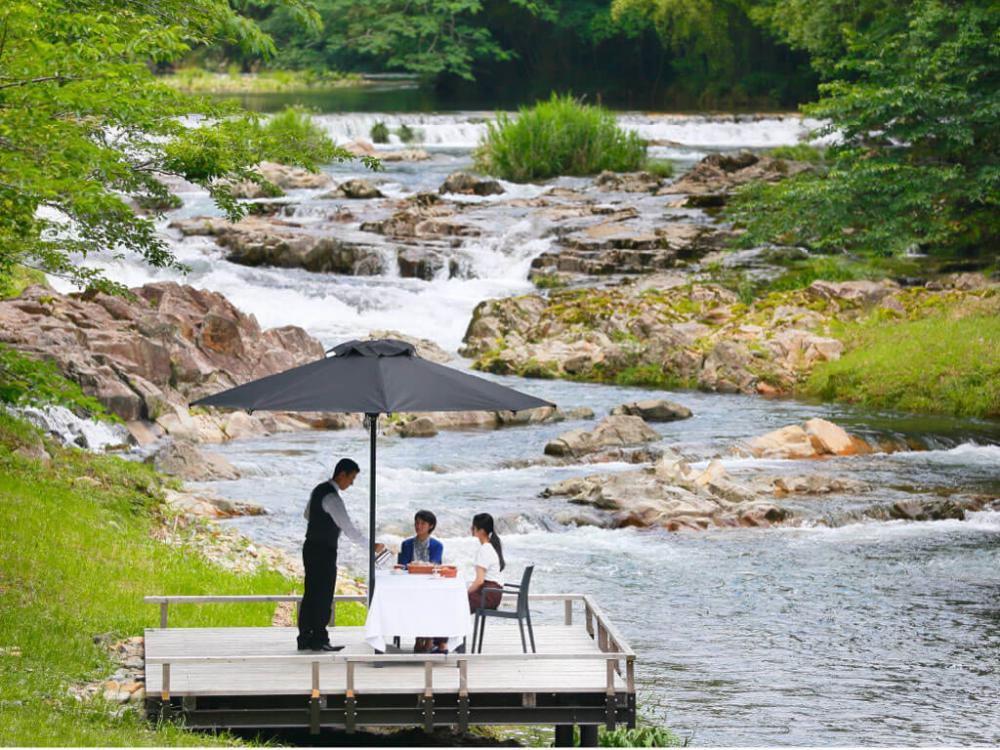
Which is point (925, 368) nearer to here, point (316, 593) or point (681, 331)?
point (681, 331)

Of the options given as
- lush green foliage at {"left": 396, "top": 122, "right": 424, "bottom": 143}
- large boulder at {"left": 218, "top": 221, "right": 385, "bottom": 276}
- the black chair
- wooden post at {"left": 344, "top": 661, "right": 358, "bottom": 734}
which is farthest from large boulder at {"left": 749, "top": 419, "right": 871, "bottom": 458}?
lush green foliage at {"left": 396, "top": 122, "right": 424, "bottom": 143}

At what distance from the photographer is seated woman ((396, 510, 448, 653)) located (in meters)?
10.6

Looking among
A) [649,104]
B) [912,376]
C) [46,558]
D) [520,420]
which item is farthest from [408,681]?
[649,104]

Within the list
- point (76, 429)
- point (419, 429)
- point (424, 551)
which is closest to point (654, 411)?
point (419, 429)

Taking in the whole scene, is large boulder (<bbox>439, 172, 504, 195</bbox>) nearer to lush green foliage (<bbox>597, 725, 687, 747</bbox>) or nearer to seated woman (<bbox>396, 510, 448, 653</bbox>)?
seated woman (<bbox>396, 510, 448, 653</bbox>)

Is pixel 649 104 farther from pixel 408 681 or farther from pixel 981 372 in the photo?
pixel 408 681

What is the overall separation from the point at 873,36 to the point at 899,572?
2162cm

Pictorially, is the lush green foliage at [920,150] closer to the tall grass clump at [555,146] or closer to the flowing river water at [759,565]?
the flowing river water at [759,565]

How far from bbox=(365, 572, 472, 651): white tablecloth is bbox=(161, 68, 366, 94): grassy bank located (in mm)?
68969

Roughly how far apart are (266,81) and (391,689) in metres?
75.0

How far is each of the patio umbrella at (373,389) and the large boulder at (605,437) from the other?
1148 centimetres

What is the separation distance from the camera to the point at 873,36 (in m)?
→ 35.0

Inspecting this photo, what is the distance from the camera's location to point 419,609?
10.4m

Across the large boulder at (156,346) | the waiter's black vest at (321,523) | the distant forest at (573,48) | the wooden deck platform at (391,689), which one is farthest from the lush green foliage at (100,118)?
the distant forest at (573,48)
